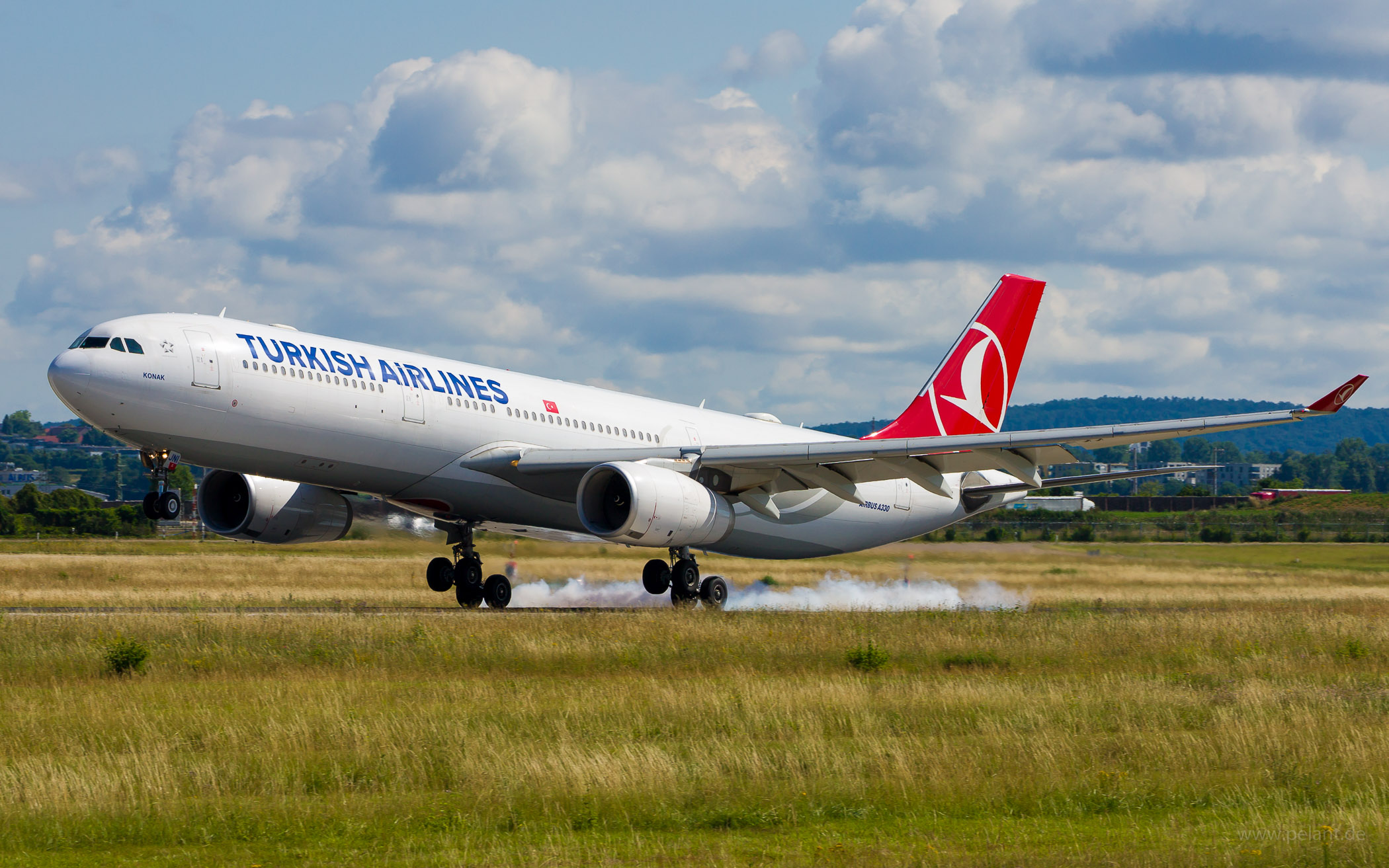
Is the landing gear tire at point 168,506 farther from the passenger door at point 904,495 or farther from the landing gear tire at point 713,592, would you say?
the passenger door at point 904,495

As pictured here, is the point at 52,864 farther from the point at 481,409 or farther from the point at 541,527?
the point at 541,527

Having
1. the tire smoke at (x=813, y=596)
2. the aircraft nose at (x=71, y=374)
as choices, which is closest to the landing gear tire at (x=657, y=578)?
the tire smoke at (x=813, y=596)

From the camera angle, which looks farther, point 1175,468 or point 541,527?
point 541,527

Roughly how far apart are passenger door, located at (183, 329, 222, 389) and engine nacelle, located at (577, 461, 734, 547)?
7.55m

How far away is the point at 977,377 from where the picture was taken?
40.2 metres

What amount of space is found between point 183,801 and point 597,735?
14.7ft

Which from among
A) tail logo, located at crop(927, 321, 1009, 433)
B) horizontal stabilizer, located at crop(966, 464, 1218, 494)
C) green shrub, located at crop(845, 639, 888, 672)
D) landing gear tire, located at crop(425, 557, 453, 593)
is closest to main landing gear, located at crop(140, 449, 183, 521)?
landing gear tire, located at crop(425, 557, 453, 593)

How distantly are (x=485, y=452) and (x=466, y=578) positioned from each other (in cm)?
473

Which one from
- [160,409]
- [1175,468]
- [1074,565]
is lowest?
[1074,565]

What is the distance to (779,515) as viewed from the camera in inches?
1350

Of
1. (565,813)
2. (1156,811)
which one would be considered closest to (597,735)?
(565,813)

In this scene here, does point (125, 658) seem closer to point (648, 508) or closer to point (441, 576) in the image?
point (648, 508)

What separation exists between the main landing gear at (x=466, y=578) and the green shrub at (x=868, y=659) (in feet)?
44.3

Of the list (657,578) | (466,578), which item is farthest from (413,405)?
(657,578)
